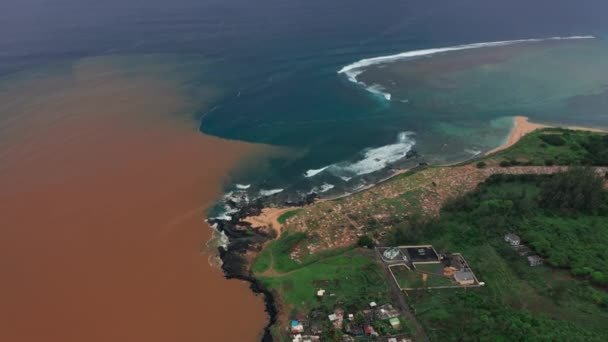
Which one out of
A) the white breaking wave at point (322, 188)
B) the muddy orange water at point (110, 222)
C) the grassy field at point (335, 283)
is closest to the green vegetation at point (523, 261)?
the grassy field at point (335, 283)

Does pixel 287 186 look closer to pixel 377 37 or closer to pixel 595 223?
pixel 595 223

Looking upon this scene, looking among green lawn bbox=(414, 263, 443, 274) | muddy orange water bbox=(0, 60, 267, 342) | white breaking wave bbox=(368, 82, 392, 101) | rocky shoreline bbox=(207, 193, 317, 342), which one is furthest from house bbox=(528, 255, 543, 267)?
white breaking wave bbox=(368, 82, 392, 101)

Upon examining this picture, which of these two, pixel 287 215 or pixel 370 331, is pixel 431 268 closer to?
→ pixel 370 331

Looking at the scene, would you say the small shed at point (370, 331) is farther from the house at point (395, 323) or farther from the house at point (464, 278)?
the house at point (464, 278)

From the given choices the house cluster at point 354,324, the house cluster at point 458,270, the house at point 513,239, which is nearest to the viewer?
the house cluster at point 354,324

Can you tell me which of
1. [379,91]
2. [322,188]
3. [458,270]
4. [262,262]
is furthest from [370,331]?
[379,91]
